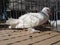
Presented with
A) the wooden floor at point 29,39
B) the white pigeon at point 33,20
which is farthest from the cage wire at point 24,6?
the wooden floor at point 29,39

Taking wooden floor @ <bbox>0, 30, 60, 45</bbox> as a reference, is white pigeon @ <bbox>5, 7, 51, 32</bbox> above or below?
above

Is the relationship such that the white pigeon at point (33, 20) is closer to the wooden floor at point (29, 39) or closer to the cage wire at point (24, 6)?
the wooden floor at point (29, 39)

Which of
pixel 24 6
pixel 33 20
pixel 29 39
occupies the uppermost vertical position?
pixel 24 6

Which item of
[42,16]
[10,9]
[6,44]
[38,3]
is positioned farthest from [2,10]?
[6,44]

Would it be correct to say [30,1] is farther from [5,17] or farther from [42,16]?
[42,16]

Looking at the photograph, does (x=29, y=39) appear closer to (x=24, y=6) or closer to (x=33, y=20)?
(x=33, y=20)

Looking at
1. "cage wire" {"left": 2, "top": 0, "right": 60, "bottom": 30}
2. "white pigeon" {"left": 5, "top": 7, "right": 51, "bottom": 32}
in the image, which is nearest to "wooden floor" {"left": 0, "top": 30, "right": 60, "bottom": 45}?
"white pigeon" {"left": 5, "top": 7, "right": 51, "bottom": 32}

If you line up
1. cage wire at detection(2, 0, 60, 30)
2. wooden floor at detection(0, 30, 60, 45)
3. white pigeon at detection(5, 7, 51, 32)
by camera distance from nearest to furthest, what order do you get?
wooden floor at detection(0, 30, 60, 45)
white pigeon at detection(5, 7, 51, 32)
cage wire at detection(2, 0, 60, 30)

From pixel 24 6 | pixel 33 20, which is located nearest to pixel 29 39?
pixel 33 20

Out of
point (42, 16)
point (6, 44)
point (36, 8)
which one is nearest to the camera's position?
point (6, 44)

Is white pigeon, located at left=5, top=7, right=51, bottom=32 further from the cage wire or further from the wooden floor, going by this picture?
the cage wire

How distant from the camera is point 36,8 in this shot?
4.18m

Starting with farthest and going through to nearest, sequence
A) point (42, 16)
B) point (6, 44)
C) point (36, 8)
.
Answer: point (36, 8) → point (42, 16) → point (6, 44)

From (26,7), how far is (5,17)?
0.52 meters
